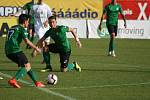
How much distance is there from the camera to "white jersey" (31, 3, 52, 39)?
20.5 meters

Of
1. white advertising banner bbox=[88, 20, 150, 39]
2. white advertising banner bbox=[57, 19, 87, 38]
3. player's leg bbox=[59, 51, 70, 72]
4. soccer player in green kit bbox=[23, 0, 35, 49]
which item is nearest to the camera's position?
player's leg bbox=[59, 51, 70, 72]

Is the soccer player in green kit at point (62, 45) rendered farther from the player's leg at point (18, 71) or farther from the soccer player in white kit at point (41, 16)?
the soccer player in white kit at point (41, 16)

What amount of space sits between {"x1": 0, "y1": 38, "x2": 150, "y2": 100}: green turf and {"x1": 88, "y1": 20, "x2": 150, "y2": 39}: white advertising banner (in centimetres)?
1384

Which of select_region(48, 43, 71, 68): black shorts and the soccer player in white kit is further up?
the soccer player in white kit

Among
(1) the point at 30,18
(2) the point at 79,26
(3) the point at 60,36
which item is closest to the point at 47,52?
(3) the point at 60,36

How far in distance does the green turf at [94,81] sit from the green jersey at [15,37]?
85 centimetres

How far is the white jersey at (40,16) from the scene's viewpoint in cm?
2050

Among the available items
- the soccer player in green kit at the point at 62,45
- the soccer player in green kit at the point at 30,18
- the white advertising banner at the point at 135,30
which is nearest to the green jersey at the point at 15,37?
the soccer player in green kit at the point at 62,45

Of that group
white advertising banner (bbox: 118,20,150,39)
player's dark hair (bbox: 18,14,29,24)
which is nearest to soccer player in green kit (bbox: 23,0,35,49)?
player's dark hair (bbox: 18,14,29,24)

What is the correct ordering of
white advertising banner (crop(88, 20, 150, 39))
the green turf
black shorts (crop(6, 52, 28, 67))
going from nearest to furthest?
the green turf < black shorts (crop(6, 52, 28, 67)) < white advertising banner (crop(88, 20, 150, 39))

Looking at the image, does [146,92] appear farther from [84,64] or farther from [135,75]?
[84,64]

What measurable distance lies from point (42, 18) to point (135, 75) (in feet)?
18.0

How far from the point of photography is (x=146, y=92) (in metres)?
12.8

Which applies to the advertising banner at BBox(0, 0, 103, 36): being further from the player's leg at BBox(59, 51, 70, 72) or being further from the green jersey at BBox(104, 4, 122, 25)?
the player's leg at BBox(59, 51, 70, 72)
